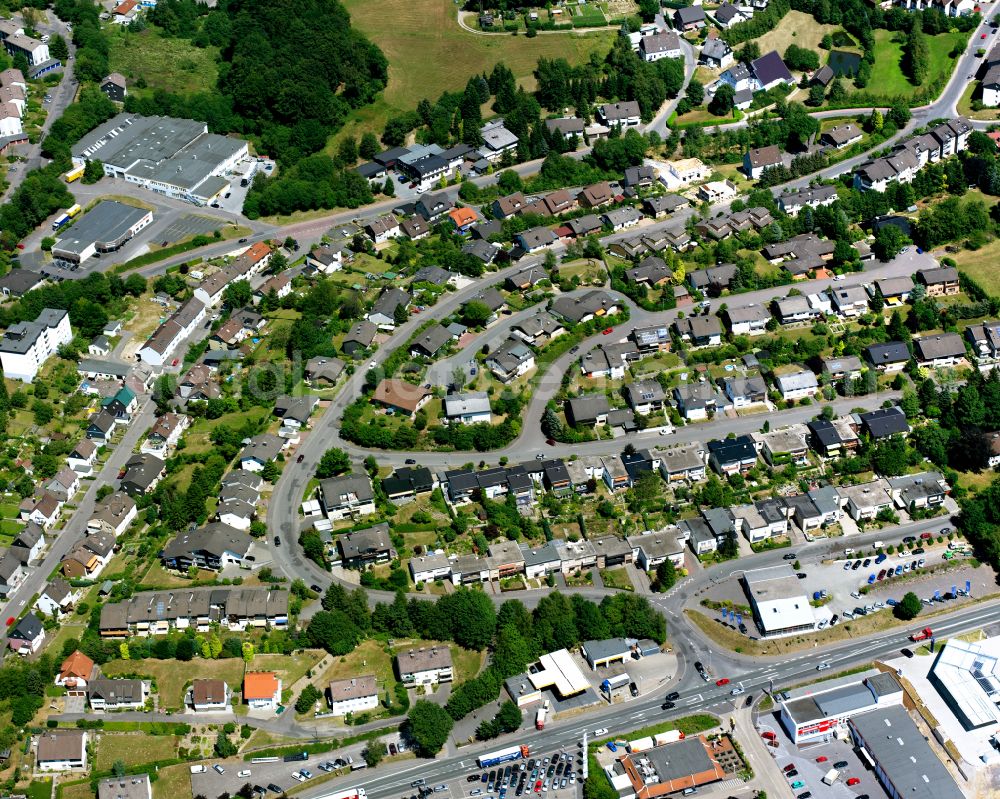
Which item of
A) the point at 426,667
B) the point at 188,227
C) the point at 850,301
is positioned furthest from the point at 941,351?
the point at 188,227

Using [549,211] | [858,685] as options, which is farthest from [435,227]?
[858,685]

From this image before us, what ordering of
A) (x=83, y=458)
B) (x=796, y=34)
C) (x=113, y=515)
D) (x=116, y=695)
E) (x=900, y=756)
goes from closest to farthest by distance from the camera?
(x=900, y=756)
(x=116, y=695)
(x=113, y=515)
(x=83, y=458)
(x=796, y=34)

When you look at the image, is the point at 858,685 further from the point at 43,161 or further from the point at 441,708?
the point at 43,161

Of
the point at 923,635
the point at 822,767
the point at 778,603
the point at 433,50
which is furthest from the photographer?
the point at 433,50

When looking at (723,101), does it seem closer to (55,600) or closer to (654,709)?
(654,709)

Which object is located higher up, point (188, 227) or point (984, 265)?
point (984, 265)

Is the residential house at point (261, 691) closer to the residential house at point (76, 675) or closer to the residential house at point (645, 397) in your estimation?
the residential house at point (76, 675)

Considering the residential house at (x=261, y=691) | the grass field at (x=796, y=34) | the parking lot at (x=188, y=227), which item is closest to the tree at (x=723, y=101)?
the grass field at (x=796, y=34)
